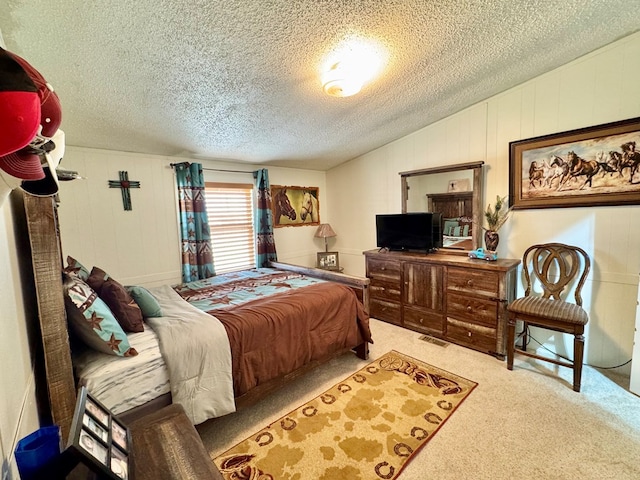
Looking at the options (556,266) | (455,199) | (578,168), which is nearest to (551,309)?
(556,266)

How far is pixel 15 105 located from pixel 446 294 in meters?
3.15

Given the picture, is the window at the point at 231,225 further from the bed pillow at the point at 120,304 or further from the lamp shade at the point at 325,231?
the bed pillow at the point at 120,304

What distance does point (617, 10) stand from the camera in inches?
72.8

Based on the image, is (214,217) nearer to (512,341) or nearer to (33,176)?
(33,176)

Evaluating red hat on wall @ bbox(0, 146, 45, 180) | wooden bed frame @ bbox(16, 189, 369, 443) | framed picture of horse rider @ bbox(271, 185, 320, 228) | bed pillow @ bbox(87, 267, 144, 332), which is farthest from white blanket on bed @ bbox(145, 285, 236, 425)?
framed picture of horse rider @ bbox(271, 185, 320, 228)

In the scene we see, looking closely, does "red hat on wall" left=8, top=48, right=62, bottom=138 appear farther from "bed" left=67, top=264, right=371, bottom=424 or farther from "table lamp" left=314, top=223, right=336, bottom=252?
"table lamp" left=314, top=223, right=336, bottom=252

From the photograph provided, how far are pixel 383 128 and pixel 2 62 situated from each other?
10.7 feet

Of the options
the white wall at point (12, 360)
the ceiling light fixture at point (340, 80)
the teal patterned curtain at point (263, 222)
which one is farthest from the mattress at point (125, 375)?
the teal patterned curtain at point (263, 222)

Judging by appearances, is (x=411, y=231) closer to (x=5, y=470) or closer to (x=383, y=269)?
(x=383, y=269)

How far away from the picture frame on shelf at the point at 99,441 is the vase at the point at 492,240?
3101mm

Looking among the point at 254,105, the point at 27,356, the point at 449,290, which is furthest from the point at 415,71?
the point at 27,356

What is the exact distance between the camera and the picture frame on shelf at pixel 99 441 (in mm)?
643

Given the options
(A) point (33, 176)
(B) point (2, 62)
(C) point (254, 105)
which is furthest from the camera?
(C) point (254, 105)

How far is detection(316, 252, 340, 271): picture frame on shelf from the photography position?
14.5 feet
